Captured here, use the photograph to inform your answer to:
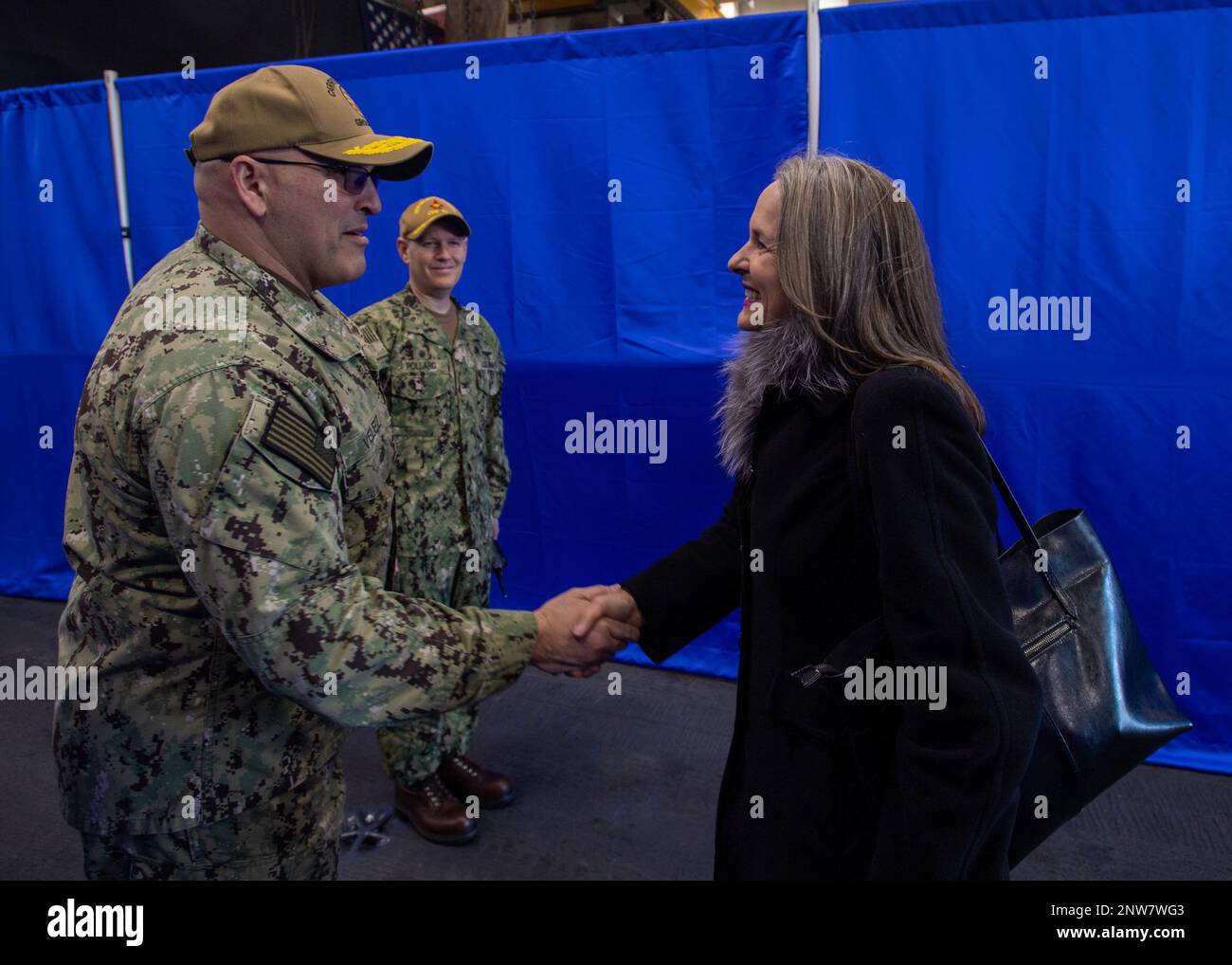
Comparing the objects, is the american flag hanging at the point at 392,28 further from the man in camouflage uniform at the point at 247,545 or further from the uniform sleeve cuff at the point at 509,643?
the uniform sleeve cuff at the point at 509,643

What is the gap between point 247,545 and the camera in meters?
1.12

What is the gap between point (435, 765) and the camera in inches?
112

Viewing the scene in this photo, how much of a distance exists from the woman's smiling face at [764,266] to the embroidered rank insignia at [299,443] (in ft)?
2.30

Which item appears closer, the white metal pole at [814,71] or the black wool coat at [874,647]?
the black wool coat at [874,647]

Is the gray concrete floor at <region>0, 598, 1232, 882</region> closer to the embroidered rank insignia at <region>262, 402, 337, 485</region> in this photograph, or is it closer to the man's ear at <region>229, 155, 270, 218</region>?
the embroidered rank insignia at <region>262, 402, 337, 485</region>

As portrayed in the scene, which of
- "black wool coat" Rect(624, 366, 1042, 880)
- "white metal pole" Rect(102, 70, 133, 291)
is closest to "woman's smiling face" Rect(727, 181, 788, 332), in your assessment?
"black wool coat" Rect(624, 366, 1042, 880)

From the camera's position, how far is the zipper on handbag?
134 cm

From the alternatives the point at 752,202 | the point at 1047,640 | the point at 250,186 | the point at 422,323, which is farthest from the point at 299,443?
the point at 752,202

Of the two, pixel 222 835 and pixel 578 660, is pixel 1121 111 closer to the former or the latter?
pixel 578 660

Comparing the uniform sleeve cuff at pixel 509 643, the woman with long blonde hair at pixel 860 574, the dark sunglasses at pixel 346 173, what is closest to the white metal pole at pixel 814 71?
the woman with long blonde hair at pixel 860 574

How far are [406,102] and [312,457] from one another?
Result: 3.03m

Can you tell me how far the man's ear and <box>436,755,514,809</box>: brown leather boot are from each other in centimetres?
210

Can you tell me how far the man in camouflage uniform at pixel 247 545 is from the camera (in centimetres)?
114
